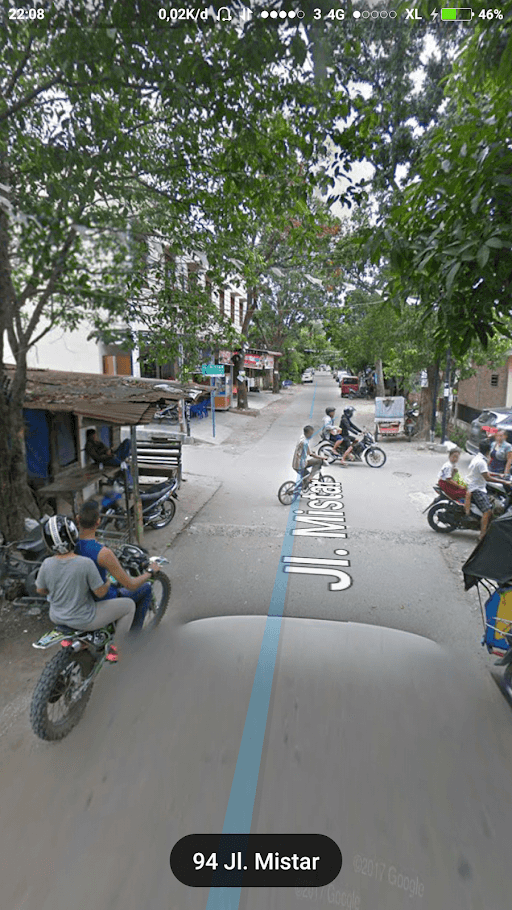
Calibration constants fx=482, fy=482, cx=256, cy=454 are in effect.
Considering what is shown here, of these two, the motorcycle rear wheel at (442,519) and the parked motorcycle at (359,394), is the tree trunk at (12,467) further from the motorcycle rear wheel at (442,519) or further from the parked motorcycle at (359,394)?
the parked motorcycle at (359,394)

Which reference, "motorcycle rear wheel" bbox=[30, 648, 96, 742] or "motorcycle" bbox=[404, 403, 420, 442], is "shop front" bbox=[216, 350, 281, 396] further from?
"motorcycle rear wheel" bbox=[30, 648, 96, 742]

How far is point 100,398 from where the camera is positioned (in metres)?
6.80

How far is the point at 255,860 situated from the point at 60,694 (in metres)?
1.63

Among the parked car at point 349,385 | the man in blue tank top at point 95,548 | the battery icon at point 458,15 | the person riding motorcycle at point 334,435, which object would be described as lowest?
the person riding motorcycle at point 334,435

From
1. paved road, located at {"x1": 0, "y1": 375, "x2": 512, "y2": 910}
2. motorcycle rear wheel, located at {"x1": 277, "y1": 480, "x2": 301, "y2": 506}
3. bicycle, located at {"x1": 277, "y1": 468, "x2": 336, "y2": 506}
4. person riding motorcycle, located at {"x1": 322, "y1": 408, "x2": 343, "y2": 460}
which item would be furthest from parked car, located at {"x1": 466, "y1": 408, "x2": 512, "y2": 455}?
paved road, located at {"x1": 0, "y1": 375, "x2": 512, "y2": 910}

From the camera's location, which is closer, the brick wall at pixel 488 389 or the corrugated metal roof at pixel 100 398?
the corrugated metal roof at pixel 100 398

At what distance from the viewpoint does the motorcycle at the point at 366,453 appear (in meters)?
12.9

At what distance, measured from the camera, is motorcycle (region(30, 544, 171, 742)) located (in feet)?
10.2

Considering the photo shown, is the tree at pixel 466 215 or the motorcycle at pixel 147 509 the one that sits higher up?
the tree at pixel 466 215

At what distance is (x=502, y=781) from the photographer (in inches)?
118

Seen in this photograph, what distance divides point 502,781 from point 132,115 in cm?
639

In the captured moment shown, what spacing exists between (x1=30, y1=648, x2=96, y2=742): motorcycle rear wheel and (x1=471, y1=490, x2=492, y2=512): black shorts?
589 centimetres

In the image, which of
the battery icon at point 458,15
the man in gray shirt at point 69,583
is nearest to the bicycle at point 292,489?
the man in gray shirt at point 69,583

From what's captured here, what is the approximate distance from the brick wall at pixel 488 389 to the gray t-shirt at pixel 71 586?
21527mm
